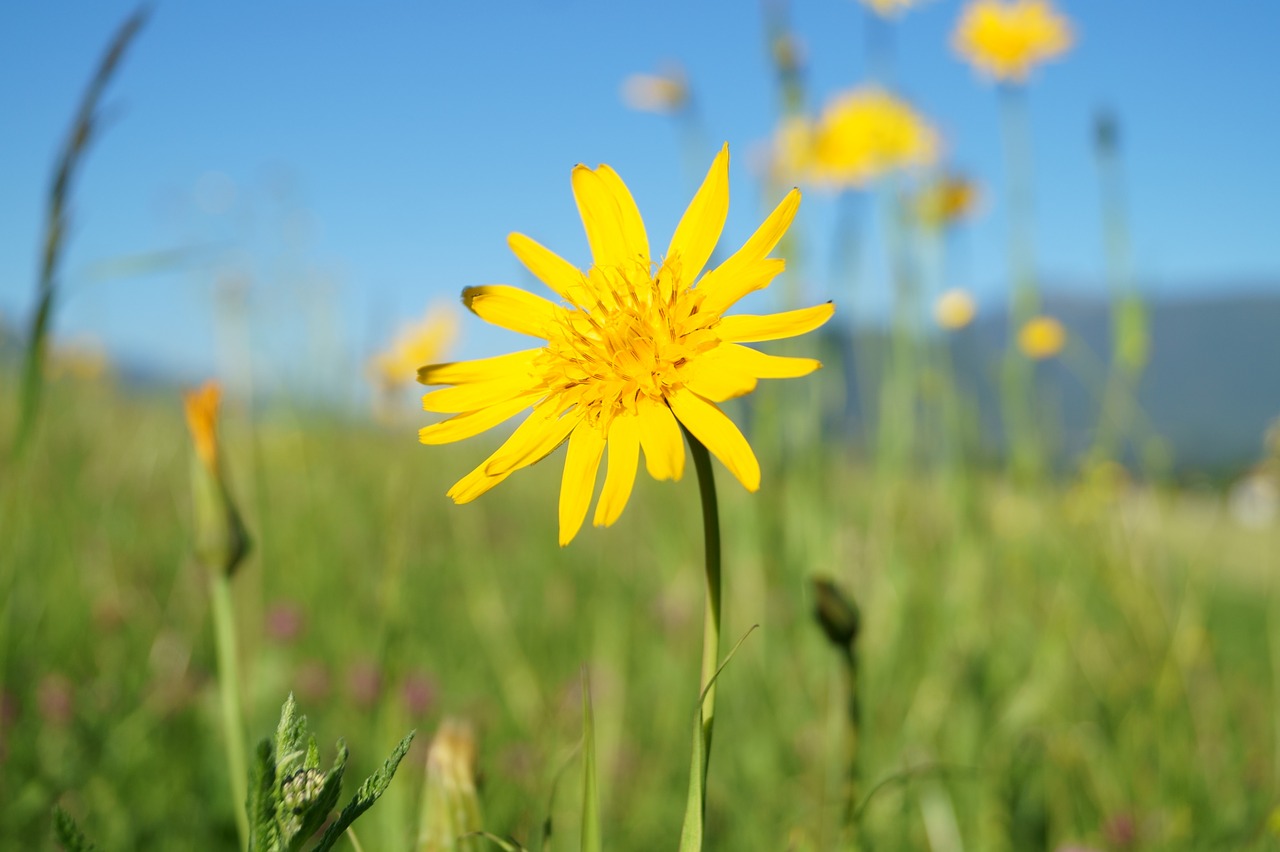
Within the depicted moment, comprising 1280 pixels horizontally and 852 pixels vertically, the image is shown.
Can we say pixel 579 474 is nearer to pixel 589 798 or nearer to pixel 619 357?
pixel 619 357

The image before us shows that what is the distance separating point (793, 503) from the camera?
2711mm

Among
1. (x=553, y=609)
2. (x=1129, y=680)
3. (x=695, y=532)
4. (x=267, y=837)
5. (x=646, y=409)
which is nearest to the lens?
(x=267, y=837)

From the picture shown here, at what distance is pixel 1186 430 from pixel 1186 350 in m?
7.62

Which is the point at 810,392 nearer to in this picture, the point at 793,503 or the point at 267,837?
the point at 793,503

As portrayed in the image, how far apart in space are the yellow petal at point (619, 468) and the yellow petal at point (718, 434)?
1.8 inches

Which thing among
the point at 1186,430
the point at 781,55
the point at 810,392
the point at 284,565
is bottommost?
the point at 284,565

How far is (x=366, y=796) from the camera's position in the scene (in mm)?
616

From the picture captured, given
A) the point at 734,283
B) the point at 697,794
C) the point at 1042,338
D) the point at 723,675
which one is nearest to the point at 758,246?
the point at 734,283

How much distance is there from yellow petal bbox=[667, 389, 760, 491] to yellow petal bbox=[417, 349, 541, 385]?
201 millimetres

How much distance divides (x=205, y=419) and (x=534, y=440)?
582 mm

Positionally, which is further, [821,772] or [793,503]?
[793,503]

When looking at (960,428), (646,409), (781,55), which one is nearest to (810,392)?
(960,428)

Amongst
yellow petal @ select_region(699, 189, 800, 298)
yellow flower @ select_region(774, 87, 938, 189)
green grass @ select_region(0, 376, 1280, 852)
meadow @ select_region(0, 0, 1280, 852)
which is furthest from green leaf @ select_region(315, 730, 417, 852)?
yellow flower @ select_region(774, 87, 938, 189)

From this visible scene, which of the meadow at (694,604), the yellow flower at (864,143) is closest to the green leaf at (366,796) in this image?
the meadow at (694,604)
